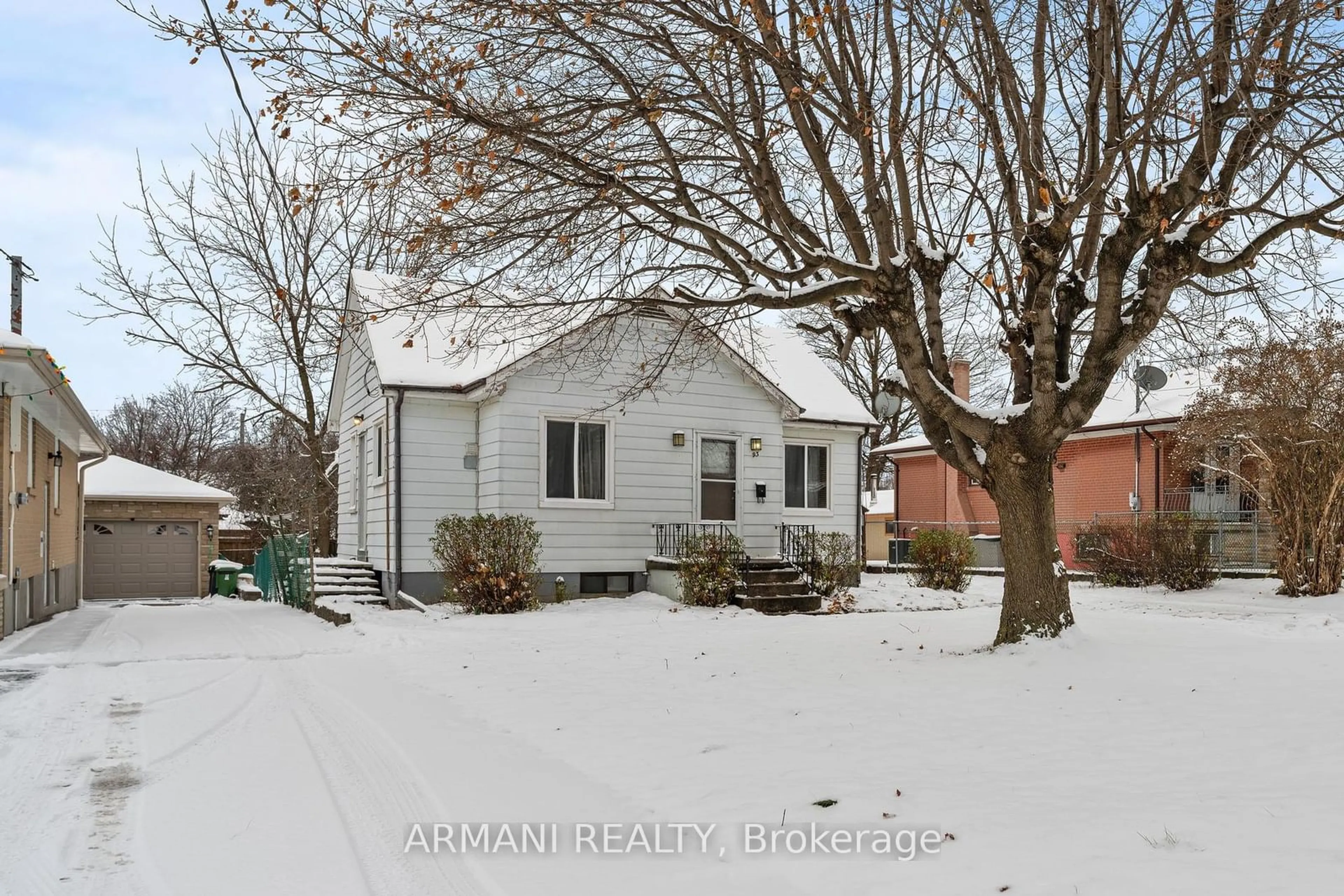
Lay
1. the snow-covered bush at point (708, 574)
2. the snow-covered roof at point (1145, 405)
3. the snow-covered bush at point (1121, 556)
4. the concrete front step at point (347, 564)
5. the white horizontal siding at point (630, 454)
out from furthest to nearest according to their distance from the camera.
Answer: the snow-covered roof at point (1145, 405) → the snow-covered bush at point (1121, 556) → the concrete front step at point (347, 564) → the white horizontal siding at point (630, 454) → the snow-covered bush at point (708, 574)

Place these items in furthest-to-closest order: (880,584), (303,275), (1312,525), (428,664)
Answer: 1. (303,275)
2. (880,584)
3. (1312,525)
4. (428,664)

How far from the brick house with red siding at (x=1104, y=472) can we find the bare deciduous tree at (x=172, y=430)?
38.9m

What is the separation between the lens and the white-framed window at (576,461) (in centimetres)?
1577

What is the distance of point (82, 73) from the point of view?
625 centimetres

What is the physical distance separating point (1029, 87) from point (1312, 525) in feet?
30.3

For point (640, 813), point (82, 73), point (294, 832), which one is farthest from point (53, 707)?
point (640, 813)

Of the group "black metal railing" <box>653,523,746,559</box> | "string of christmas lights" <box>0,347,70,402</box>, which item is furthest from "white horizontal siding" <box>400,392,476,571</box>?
"string of christmas lights" <box>0,347,70,402</box>

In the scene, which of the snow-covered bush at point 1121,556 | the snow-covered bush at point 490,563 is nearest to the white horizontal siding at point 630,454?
the snow-covered bush at point 490,563

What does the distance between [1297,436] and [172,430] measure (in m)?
54.0

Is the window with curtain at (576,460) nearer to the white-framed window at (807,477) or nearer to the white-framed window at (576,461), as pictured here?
the white-framed window at (576,461)

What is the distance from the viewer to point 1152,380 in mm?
21172

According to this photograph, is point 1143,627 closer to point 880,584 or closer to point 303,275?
point 880,584

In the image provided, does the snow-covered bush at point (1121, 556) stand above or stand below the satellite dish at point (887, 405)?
below

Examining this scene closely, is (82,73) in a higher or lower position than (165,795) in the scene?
higher
